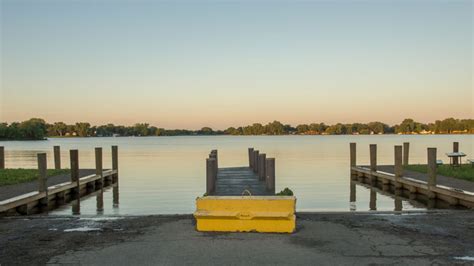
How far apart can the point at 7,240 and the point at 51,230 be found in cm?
106

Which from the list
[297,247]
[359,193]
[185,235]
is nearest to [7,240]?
[185,235]

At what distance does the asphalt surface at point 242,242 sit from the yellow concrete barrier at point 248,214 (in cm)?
24

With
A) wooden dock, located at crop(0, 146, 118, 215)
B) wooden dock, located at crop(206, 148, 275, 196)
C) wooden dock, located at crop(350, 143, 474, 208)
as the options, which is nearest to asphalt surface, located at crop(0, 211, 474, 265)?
wooden dock, located at crop(0, 146, 118, 215)

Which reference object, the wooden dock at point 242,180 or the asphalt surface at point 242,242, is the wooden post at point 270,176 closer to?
the wooden dock at point 242,180

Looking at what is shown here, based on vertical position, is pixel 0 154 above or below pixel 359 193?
above

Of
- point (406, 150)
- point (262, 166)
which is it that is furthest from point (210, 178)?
point (406, 150)

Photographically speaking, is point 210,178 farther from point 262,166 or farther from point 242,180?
point 242,180

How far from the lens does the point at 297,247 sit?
29.3 feet

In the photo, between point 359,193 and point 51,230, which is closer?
point 51,230

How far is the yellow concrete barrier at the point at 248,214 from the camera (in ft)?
33.1

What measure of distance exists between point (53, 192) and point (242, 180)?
8347 millimetres

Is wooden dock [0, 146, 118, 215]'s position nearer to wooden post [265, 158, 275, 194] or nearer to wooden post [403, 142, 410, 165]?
wooden post [265, 158, 275, 194]

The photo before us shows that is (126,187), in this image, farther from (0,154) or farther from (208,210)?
(208,210)

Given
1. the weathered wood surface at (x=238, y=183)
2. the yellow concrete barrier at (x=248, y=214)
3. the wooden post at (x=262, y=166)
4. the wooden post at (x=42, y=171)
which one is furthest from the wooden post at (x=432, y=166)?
the wooden post at (x=42, y=171)
